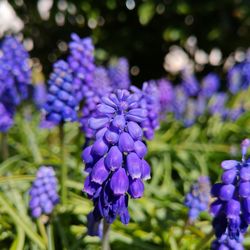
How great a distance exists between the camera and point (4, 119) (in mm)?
4148

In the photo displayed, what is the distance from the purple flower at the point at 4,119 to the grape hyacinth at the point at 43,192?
985 millimetres

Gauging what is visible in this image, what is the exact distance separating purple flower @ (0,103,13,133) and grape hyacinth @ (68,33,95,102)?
781 millimetres

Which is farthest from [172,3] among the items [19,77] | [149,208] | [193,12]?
[149,208]

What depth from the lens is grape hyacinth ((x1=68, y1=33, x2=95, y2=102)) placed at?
3.71 metres

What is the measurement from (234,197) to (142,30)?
6.20 m

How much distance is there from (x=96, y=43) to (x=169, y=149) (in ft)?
11.4

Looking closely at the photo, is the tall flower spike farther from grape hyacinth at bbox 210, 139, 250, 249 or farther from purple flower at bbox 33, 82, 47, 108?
grape hyacinth at bbox 210, 139, 250, 249

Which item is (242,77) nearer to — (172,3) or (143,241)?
(172,3)

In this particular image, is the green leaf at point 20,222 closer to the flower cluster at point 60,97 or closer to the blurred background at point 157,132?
the blurred background at point 157,132

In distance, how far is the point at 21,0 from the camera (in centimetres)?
725

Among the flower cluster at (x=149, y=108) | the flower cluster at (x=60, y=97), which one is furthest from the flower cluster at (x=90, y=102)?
the flower cluster at (x=149, y=108)

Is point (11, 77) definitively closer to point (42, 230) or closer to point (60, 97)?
point (60, 97)

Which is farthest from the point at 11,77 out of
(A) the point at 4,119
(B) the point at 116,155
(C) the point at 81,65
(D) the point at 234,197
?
(D) the point at 234,197

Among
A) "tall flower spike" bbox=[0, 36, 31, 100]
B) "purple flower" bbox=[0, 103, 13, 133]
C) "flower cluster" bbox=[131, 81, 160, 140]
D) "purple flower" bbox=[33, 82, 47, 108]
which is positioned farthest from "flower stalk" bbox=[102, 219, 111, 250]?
"purple flower" bbox=[33, 82, 47, 108]
